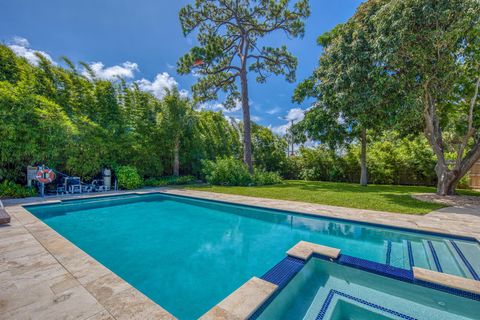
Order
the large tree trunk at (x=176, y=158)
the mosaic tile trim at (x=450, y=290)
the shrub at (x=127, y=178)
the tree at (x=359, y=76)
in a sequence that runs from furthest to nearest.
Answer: the large tree trunk at (x=176, y=158)
the shrub at (x=127, y=178)
the tree at (x=359, y=76)
the mosaic tile trim at (x=450, y=290)

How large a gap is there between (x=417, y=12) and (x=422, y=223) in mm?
5893

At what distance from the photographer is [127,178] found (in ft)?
32.4

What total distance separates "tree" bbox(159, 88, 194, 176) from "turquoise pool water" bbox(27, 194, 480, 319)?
6.43 m

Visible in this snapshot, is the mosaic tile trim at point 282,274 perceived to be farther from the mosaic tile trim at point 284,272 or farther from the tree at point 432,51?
the tree at point 432,51

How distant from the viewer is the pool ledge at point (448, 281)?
2.27m

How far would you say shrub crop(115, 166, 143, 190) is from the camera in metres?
9.76

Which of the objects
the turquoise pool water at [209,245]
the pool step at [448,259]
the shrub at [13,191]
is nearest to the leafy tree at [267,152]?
the turquoise pool water at [209,245]

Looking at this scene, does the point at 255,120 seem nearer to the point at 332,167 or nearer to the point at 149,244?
the point at 332,167

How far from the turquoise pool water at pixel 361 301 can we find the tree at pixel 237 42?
34.0ft

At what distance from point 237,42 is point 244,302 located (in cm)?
1527

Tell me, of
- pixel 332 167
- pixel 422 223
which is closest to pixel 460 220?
pixel 422 223

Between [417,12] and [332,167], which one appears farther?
[332,167]

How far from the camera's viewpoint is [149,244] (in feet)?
13.5

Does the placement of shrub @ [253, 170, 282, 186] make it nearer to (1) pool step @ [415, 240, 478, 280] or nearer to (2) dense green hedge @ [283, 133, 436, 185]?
(2) dense green hedge @ [283, 133, 436, 185]
